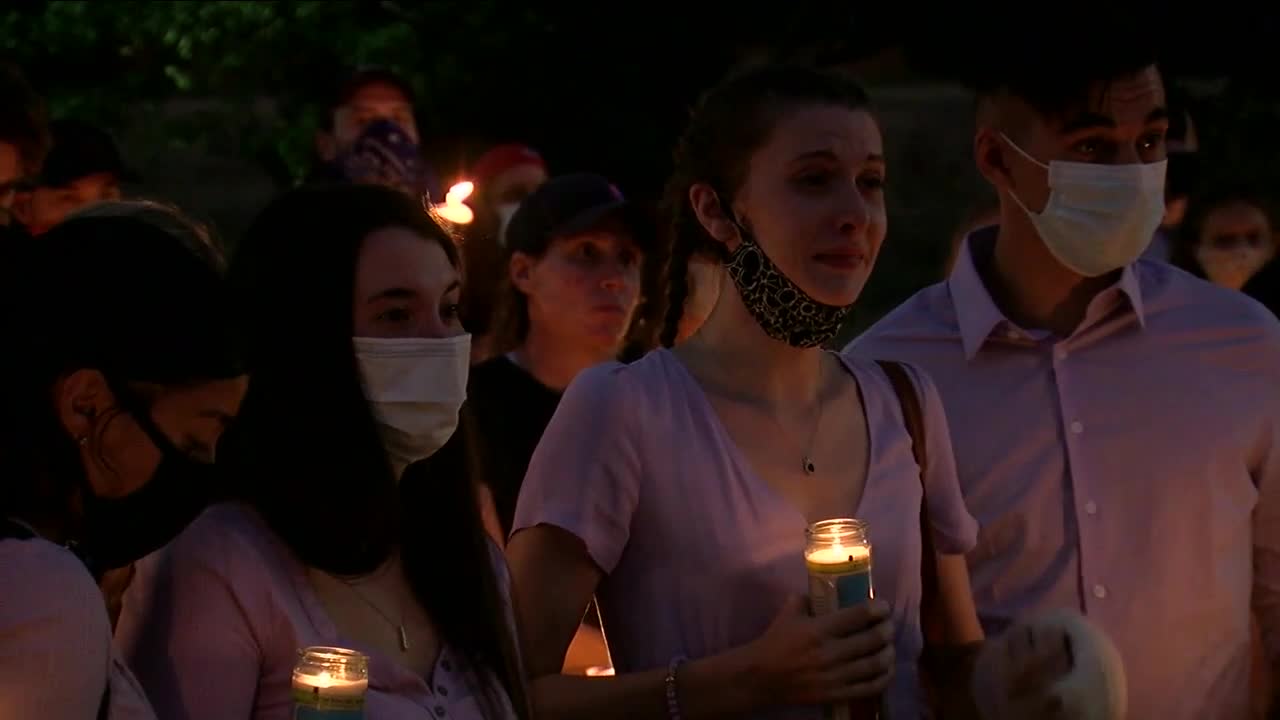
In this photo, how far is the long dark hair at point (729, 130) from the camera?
377cm

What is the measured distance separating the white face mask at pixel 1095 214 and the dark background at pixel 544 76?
834 cm

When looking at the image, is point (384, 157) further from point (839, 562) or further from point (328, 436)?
point (839, 562)

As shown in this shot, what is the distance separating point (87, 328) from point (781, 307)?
4.33 ft

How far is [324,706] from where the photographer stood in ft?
→ 8.73

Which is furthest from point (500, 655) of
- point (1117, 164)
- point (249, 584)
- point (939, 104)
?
point (939, 104)

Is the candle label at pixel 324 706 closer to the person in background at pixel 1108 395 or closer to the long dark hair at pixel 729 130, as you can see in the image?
the long dark hair at pixel 729 130

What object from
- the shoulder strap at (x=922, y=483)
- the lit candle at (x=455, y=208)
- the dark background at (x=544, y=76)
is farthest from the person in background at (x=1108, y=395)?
the dark background at (x=544, y=76)

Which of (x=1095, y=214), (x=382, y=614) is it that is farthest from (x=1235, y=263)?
(x=382, y=614)

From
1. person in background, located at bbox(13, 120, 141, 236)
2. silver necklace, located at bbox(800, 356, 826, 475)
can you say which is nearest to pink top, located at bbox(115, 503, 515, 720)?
silver necklace, located at bbox(800, 356, 826, 475)

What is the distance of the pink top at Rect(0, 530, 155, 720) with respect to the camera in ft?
8.21

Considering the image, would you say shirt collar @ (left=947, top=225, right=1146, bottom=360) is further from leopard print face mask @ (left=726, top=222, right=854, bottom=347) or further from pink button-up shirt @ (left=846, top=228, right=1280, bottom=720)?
leopard print face mask @ (left=726, top=222, right=854, bottom=347)

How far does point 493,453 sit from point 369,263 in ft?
7.49

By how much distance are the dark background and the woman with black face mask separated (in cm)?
1015

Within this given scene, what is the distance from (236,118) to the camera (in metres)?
14.4
